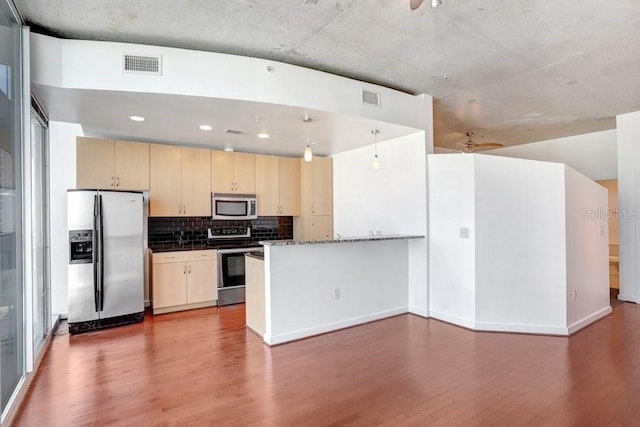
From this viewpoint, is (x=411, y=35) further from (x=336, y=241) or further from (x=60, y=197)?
(x=60, y=197)

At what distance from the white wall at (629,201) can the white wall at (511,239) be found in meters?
2.67

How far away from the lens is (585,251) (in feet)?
13.6

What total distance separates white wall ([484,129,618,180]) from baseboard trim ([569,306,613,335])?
109 inches

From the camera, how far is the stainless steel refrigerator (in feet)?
13.3

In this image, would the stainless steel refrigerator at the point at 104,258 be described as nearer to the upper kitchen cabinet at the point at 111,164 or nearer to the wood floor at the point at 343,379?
the wood floor at the point at 343,379

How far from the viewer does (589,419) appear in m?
2.21

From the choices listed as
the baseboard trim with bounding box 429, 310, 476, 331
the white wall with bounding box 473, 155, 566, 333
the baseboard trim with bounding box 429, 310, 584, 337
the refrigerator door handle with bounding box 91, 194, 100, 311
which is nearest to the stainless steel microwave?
the refrigerator door handle with bounding box 91, 194, 100, 311

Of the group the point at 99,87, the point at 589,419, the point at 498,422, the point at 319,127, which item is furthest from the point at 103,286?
the point at 589,419

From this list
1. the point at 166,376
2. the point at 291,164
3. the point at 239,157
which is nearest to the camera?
the point at 166,376

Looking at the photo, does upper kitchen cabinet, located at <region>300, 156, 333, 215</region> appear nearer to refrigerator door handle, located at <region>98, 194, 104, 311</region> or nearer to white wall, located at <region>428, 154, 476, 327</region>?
white wall, located at <region>428, 154, 476, 327</region>

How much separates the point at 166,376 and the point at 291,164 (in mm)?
3997

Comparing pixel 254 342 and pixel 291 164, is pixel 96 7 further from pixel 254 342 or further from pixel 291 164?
pixel 291 164

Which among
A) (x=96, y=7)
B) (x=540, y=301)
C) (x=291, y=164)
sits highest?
(x=96, y=7)

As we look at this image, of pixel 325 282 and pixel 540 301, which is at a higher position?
pixel 325 282
